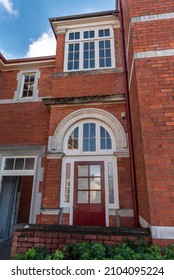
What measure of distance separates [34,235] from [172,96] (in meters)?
3.48

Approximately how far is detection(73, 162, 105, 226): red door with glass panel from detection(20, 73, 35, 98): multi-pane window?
389 centimetres

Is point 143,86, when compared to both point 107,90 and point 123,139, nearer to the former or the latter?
point 123,139

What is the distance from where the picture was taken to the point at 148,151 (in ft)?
9.34

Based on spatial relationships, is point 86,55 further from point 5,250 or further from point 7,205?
point 5,250

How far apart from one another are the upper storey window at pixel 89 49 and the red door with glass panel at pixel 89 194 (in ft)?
12.1

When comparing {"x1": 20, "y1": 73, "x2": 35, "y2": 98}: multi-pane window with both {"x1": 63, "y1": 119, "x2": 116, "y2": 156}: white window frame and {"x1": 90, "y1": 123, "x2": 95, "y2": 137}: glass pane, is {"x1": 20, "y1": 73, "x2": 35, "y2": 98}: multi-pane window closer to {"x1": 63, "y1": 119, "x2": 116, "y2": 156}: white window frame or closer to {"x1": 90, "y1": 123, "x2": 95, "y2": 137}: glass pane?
{"x1": 63, "y1": 119, "x2": 116, "y2": 156}: white window frame

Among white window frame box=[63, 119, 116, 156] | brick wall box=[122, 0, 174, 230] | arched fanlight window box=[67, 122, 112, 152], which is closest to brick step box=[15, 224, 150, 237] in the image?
brick wall box=[122, 0, 174, 230]

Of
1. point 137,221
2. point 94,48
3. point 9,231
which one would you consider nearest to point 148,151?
point 137,221

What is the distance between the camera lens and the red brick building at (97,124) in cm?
296

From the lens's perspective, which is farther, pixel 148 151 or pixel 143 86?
pixel 143 86

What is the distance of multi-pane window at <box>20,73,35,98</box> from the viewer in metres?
6.85

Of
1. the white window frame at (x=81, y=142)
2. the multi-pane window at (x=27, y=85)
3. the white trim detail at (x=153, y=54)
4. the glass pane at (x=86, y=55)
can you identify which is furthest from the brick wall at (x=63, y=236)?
the glass pane at (x=86, y=55)

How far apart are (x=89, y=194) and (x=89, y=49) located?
532cm
